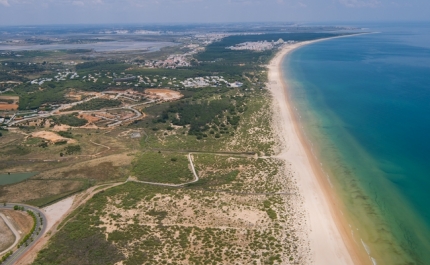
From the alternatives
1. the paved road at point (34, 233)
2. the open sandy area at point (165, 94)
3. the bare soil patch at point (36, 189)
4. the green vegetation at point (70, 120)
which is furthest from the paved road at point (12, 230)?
the open sandy area at point (165, 94)

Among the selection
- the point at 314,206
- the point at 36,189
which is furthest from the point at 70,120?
the point at 314,206

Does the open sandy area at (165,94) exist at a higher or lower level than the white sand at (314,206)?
higher

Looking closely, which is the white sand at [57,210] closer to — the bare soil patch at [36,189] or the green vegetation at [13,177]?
the bare soil patch at [36,189]

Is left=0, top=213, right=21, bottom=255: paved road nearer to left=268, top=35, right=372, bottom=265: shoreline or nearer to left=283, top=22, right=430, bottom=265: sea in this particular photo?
left=268, top=35, right=372, bottom=265: shoreline

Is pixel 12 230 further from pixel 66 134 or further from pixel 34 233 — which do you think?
pixel 66 134

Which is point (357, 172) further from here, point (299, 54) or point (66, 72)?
point (299, 54)
